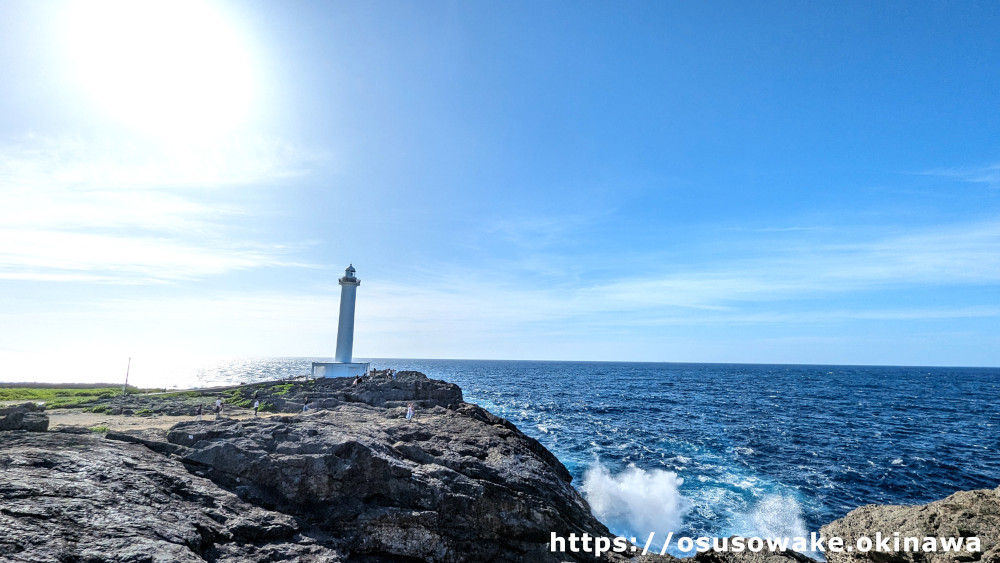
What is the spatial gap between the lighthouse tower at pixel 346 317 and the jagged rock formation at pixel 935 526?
5335cm

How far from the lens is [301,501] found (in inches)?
514

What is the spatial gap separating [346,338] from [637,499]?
→ 137 ft

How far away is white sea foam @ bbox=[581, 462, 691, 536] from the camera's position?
22.2m

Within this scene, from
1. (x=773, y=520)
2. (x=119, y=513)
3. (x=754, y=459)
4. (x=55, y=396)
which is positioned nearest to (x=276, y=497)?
(x=119, y=513)

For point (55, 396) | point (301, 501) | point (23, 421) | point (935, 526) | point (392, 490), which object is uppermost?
point (935, 526)

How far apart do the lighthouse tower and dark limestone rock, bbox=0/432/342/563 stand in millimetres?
43406

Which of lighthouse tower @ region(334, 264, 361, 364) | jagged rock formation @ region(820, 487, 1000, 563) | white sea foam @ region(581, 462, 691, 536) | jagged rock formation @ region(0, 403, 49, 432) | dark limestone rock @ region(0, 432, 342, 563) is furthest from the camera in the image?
lighthouse tower @ region(334, 264, 361, 364)

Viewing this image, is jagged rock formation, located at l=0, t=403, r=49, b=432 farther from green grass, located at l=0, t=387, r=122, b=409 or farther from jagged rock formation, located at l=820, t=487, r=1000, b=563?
jagged rock formation, located at l=820, t=487, r=1000, b=563

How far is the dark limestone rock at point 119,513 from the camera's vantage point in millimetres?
8648

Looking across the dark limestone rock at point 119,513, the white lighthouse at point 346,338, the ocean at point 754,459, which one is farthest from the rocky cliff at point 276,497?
the white lighthouse at point 346,338

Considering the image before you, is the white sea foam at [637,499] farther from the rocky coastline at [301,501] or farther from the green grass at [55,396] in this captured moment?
the green grass at [55,396]

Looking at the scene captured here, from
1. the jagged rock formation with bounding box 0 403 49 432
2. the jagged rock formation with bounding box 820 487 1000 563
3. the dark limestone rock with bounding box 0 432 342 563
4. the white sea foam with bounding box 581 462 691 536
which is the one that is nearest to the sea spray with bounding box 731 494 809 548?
the white sea foam with bounding box 581 462 691 536

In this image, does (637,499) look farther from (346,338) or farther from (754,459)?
(346,338)

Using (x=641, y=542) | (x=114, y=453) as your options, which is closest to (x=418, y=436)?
(x=114, y=453)
